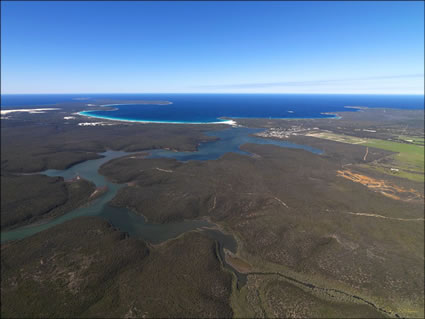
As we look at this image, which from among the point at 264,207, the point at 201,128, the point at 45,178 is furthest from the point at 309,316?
the point at 201,128

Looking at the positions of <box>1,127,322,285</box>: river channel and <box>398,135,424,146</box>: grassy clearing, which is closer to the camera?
<box>1,127,322,285</box>: river channel

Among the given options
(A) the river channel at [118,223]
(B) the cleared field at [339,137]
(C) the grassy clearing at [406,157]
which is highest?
(B) the cleared field at [339,137]

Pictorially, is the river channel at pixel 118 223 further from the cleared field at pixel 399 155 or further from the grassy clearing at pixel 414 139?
the grassy clearing at pixel 414 139

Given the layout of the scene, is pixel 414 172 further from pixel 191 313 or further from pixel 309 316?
pixel 191 313

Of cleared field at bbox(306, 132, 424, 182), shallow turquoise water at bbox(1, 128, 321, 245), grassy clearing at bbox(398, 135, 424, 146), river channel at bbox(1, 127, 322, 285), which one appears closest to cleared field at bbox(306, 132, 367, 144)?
cleared field at bbox(306, 132, 424, 182)

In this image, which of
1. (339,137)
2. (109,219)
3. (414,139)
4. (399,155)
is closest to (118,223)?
(109,219)

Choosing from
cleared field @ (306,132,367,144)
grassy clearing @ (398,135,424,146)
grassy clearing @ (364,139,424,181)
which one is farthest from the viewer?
cleared field @ (306,132,367,144)

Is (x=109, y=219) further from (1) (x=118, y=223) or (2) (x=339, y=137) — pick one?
(2) (x=339, y=137)

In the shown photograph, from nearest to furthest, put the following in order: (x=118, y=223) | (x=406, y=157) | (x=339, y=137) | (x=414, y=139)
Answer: (x=118, y=223) → (x=406, y=157) → (x=414, y=139) → (x=339, y=137)

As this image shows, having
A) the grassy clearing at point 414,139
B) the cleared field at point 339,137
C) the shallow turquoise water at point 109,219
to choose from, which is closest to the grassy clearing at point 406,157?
the cleared field at point 339,137

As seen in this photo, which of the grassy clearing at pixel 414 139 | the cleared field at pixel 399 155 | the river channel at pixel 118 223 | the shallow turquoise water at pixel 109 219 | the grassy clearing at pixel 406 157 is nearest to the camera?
the river channel at pixel 118 223

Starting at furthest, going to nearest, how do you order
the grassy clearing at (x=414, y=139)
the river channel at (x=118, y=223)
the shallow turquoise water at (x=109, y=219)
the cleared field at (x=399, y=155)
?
the grassy clearing at (x=414, y=139)
the cleared field at (x=399, y=155)
the shallow turquoise water at (x=109, y=219)
the river channel at (x=118, y=223)

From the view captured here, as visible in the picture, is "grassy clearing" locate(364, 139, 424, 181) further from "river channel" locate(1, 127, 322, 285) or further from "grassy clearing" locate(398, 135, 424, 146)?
"river channel" locate(1, 127, 322, 285)
